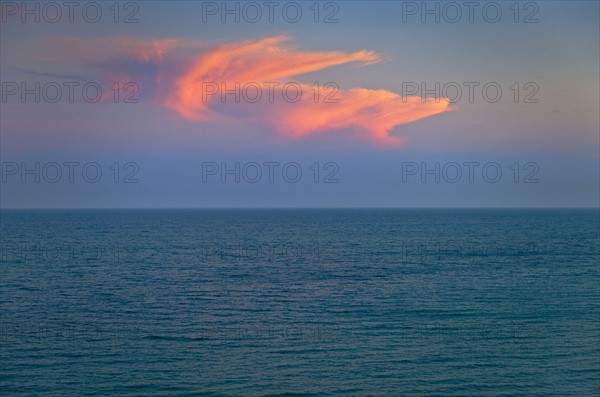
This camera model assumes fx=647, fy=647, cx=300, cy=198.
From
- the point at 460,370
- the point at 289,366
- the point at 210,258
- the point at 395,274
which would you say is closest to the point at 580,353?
the point at 460,370

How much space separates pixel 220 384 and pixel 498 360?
1194cm

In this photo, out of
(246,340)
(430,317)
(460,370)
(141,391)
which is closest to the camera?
(141,391)

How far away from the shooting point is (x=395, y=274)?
56969mm

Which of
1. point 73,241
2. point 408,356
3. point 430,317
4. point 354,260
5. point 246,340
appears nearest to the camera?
point 408,356

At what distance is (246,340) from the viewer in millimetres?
31109

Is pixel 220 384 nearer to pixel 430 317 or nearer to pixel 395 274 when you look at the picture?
pixel 430 317

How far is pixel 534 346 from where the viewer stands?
97.6 feet

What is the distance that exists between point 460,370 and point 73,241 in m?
85.6

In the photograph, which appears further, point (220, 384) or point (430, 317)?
point (430, 317)

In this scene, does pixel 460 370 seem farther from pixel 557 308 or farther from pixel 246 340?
pixel 557 308

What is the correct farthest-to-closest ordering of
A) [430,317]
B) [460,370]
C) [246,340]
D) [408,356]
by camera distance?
[430,317], [246,340], [408,356], [460,370]

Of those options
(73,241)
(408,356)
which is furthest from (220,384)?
(73,241)

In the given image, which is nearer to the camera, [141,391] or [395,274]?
[141,391]

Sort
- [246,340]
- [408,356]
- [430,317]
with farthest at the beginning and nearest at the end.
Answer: [430,317] → [246,340] → [408,356]
